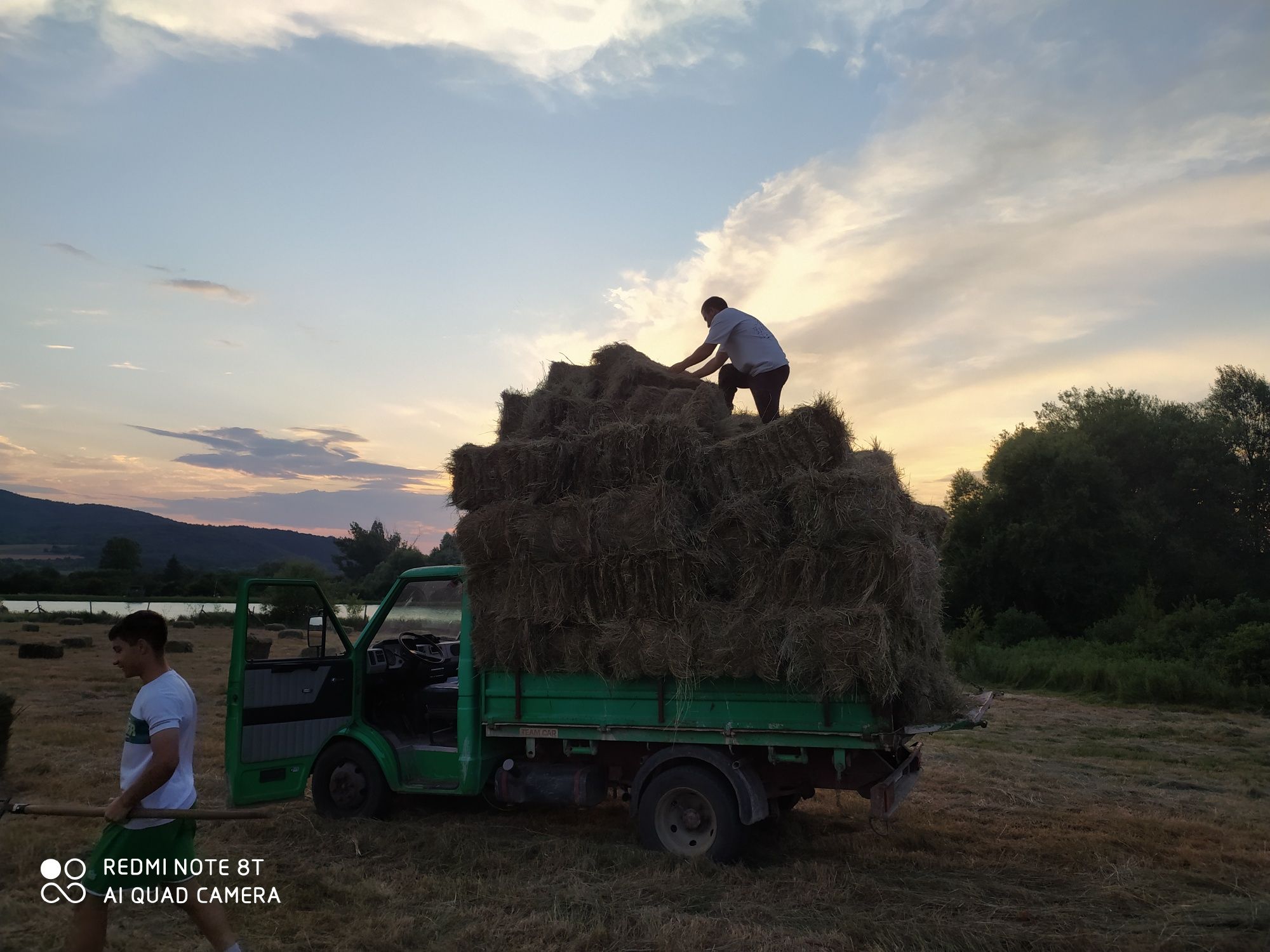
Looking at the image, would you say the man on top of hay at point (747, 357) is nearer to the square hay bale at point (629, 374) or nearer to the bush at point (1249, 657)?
the square hay bale at point (629, 374)

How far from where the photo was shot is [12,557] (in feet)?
316

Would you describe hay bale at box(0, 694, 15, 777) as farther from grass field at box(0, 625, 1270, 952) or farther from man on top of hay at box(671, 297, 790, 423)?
man on top of hay at box(671, 297, 790, 423)


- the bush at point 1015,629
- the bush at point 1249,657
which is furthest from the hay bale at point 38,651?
the bush at point 1249,657

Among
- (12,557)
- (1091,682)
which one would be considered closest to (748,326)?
(1091,682)

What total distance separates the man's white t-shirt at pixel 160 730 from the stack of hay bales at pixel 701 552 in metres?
2.97

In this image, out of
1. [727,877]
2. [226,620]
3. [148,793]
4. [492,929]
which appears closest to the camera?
[148,793]

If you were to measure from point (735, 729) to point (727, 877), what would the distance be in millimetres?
965

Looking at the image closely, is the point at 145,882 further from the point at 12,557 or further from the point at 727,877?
the point at 12,557

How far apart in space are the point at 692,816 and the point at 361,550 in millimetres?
46792

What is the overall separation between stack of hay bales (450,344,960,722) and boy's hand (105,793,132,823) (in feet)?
10.8

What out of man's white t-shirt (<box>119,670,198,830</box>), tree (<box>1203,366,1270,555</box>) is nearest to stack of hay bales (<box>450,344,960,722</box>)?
man's white t-shirt (<box>119,670,198,830</box>)

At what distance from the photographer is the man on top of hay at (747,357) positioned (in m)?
8.10

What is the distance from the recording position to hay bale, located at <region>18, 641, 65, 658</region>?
25078 mm

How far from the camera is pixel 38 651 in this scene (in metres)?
25.3
